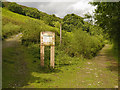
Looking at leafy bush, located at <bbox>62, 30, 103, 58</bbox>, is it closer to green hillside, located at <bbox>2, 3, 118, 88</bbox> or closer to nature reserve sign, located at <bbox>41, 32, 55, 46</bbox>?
green hillside, located at <bbox>2, 3, 118, 88</bbox>

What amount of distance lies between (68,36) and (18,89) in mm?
11812

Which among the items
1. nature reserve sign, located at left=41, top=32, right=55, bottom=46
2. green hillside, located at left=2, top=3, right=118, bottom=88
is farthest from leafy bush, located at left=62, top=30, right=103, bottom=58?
nature reserve sign, located at left=41, top=32, right=55, bottom=46

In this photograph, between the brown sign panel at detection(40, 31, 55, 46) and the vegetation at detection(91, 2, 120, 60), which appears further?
the brown sign panel at detection(40, 31, 55, 46)

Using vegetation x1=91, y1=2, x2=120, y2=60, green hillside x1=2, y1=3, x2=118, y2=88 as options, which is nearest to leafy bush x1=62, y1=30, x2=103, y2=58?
green hillside x1=2, y1=3, x2=118, y2=88

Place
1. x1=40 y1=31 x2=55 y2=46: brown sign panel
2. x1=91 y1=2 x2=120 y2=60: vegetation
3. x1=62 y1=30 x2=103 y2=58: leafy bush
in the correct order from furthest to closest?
x1=62 y1=30 x2=103 y2=58: leafy bush, x1=40 y1=31 x2=55 y2=46: brown sign panel, x1=91 y1=2 x2=120 y2=60: vegetation

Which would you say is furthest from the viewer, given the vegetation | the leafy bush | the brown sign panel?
the leafy bush

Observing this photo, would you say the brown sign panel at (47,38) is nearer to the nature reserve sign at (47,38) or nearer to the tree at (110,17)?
the nature reserve sign at (47,38)

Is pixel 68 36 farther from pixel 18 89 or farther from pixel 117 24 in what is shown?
pixel 18 89

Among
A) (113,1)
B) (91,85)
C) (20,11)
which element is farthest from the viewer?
(113,1)

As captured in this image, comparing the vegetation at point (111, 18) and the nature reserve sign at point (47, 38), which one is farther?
the nature reserve sign at point (47, 38)

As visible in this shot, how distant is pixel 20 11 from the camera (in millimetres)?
10641

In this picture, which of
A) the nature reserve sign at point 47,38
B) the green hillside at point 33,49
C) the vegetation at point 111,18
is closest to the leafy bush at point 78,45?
the green hillside at point 33,49

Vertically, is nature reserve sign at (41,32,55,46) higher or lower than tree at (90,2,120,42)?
lower

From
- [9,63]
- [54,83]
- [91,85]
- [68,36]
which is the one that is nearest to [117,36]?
[91,85]
